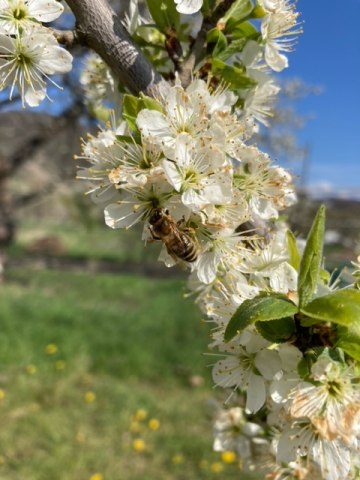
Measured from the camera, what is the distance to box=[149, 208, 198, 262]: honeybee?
0.75 meters

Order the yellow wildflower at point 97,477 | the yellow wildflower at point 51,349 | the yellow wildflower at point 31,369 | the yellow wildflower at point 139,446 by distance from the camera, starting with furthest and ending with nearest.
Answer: the yellow wildflower at point 51,349
the yellow wildflower at point 31,369
the yellow wildflower at point 139,446
the yellow wildflower at point 97,477

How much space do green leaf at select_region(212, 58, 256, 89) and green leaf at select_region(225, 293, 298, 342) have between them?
0.38 m

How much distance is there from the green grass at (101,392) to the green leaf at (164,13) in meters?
1.45

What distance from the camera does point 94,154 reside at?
81 cm

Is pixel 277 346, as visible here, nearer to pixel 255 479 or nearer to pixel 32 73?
pixel 32 73

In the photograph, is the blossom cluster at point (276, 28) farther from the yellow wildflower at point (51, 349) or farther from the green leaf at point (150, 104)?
the yellow wildflower at point (51, 349)

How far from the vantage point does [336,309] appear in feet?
2.02

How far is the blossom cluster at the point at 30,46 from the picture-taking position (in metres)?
0.74

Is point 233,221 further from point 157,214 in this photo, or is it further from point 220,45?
point 220,45

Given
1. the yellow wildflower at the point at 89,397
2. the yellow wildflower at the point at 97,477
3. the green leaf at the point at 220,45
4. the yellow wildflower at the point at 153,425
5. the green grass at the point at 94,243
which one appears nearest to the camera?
the green leaf at the point at 220,45

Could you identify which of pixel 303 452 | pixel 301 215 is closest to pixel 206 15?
pixel 303 452

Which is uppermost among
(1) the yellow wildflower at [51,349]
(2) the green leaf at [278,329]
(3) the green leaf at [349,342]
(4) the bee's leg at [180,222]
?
(4) the bee's leg at [180,222]

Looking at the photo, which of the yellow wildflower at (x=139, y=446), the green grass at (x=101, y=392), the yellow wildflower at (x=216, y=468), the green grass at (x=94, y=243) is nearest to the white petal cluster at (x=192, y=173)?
the green grass at (x=101, y=392)

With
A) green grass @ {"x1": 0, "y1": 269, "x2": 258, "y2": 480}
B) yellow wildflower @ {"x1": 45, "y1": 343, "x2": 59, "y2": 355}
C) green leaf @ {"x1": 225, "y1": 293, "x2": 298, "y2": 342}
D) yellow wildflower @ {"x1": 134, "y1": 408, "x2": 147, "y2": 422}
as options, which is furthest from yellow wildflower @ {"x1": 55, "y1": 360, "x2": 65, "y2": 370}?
green leaf @ {"x1": 225, "y1": 293, "x2": 298, "y2": 342}
